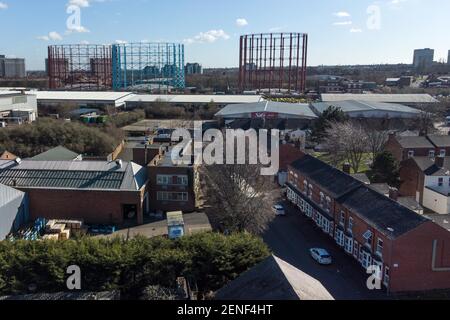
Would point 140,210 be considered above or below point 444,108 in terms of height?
below

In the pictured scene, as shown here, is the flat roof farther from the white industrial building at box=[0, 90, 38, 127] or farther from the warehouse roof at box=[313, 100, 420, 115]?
the warehouse roof at box=[313, 100, 420, 115]

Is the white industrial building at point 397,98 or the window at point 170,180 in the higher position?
the white industrial building at point 397,98

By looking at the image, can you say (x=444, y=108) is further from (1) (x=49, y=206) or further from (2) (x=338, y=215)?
(1) (x=49, y=206)

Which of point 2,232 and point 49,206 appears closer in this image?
point 2,232

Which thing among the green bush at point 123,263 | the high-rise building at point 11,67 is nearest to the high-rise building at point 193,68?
the high-rise building at point 11,67

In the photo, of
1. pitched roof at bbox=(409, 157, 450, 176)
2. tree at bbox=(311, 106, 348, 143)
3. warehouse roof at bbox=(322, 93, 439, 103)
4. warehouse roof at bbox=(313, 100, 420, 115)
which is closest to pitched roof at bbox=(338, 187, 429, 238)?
pitched roof at bbox=(409, 157, 450, 176)

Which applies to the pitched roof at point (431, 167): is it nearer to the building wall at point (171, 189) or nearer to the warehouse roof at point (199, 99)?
the building wall at point (171, 189)
